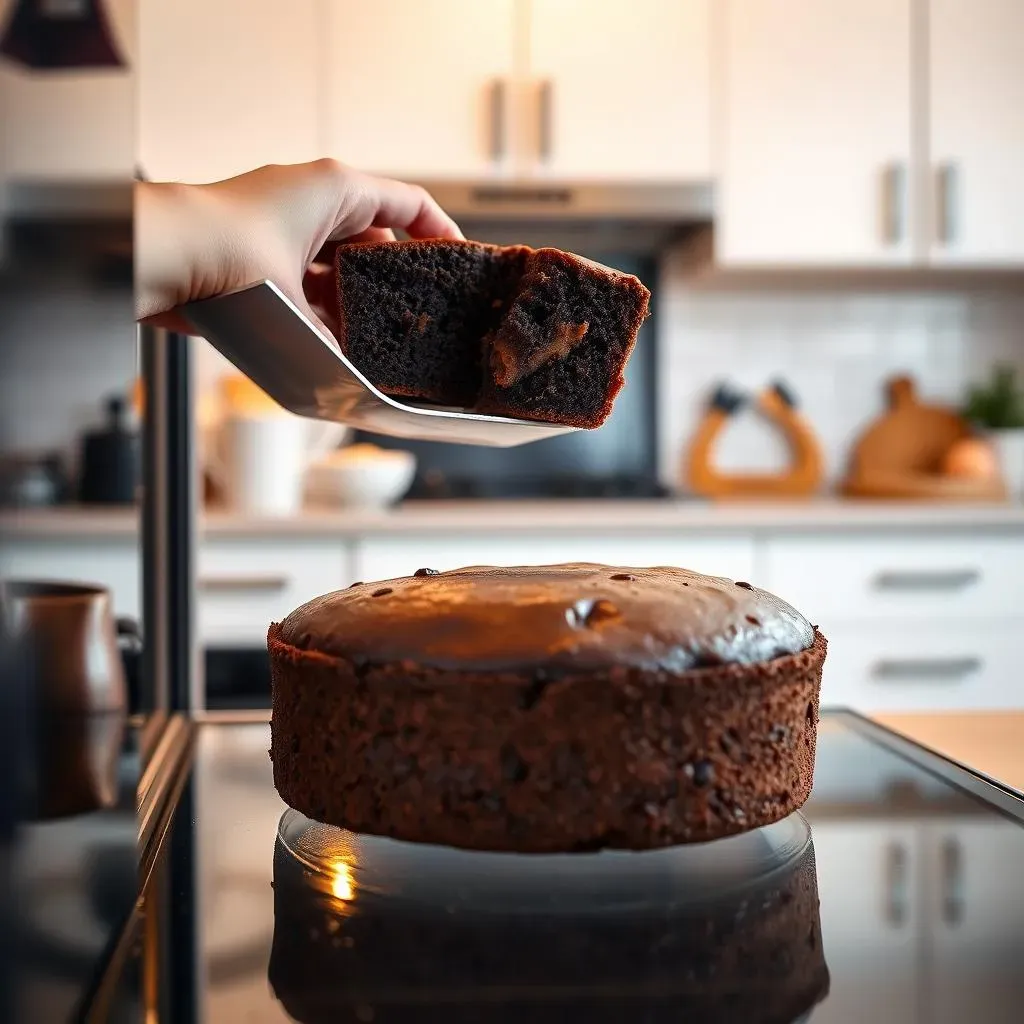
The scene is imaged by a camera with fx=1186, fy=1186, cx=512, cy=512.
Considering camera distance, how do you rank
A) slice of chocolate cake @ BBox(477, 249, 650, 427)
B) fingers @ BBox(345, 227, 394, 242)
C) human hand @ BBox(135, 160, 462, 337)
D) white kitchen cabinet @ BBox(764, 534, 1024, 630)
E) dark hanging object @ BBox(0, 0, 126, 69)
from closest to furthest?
1. dark hanging object @ BBox(0, 0, 126, 69)
2. human hand @ BBox(135, 160, 462, 337)
3. slice of chocolate cake @ BBox(477, 249, 650, 427)
4. fingers @ BBox(345, 227, 394, 242)
5. white kitchen cabinet @ BBox(764, 534, 1024, 630)

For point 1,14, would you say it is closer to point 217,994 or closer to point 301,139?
point 217,994

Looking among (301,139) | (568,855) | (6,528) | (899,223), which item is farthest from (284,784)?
(899,223)

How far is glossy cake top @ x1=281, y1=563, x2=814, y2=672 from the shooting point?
451 millimetres

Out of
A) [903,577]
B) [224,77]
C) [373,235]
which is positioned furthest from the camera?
[224,77]

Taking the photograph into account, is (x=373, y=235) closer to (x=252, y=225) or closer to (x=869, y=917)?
(x=252, y=225)

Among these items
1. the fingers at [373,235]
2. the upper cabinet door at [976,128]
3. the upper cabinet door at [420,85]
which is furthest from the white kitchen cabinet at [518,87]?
the fingers at [373,235]

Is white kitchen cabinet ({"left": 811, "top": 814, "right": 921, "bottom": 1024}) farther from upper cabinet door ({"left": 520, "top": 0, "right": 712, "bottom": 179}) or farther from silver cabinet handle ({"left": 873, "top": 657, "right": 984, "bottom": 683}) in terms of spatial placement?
upper cabinet door ({"left": 520, "top": 0, "right": 712, "bottom": 179})

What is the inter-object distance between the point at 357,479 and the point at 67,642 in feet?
6.43

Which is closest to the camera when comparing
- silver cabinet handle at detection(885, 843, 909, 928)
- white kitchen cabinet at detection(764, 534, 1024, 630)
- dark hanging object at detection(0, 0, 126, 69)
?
dark hanging object at detection(0, 0, 126, 69)

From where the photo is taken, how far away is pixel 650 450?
2.84m

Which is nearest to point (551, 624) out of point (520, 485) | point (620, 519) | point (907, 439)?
point (620, 519)

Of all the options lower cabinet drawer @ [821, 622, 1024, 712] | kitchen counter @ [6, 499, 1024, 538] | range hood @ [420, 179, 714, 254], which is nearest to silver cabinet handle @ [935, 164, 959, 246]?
range hood @ [420, 179, 714, 254]

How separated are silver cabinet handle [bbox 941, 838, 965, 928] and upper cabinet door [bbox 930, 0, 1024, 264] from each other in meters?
2.23

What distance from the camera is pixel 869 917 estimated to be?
431mm
